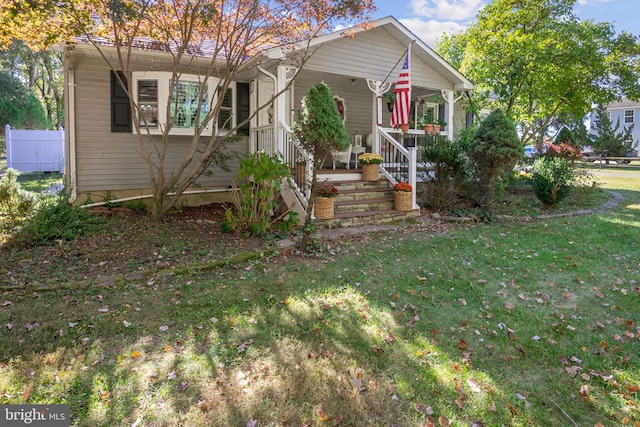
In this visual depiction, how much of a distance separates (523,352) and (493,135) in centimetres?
559

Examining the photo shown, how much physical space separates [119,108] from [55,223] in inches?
127

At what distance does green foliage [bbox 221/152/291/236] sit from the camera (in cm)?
607

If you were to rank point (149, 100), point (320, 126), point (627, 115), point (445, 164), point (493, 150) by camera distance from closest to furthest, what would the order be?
point (320, 126)
point (493, 150)
point (149, 100)
point (445, 164)
point (627, 115)

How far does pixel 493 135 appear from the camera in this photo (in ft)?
25.6

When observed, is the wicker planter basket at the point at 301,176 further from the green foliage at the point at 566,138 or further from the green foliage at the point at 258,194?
the green foliage at the point at 566,138

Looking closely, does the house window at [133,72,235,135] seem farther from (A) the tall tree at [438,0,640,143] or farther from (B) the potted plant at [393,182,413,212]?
(A) the tall tree at [438,0,640,143]

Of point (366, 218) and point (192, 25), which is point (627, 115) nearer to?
point (366, 218)

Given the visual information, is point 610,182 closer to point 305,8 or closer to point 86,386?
point 305,8

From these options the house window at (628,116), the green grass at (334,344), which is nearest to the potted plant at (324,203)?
the green grass at (334,344)

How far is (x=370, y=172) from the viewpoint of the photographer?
333 inches

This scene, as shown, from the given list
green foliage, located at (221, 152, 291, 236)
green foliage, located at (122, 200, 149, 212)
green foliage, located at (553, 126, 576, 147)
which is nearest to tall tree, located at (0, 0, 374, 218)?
green foliage, located at (221, 152, 291, 236)

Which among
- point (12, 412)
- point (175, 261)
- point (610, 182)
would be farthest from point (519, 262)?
point (610, 182)

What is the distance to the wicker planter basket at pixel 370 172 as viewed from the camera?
845 centimetres

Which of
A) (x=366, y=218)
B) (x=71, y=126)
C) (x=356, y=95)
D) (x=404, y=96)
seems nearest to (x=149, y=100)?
(x=71, y=126)
